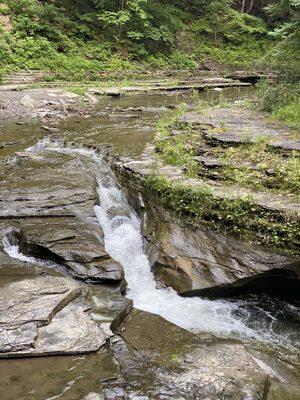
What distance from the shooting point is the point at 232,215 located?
6480 mm

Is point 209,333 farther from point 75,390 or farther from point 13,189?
point 13,189

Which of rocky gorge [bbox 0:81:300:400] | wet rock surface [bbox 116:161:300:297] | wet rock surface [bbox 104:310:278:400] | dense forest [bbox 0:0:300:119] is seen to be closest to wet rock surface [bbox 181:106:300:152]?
dense forest [bbox 0:0:300:119]

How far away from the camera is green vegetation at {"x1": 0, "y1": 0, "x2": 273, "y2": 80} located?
2106 centimetres

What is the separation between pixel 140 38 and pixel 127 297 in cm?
2355

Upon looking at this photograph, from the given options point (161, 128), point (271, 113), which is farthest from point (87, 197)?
point (271, 113)

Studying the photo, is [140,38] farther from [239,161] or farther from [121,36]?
[239,161]

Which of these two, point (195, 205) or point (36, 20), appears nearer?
point (195, 205)

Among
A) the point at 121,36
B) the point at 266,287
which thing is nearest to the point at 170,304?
the point at 266,287

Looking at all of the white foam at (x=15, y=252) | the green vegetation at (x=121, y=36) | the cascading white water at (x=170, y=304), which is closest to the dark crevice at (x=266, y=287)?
the cascading white water at (x=170, y=304)

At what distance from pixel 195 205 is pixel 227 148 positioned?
8.29 ft

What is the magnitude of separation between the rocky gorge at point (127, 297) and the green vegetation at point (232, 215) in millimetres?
149

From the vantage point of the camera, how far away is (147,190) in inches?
302

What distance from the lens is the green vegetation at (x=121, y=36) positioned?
69.1 feet

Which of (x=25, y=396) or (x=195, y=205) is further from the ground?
(x=195, y=205)
